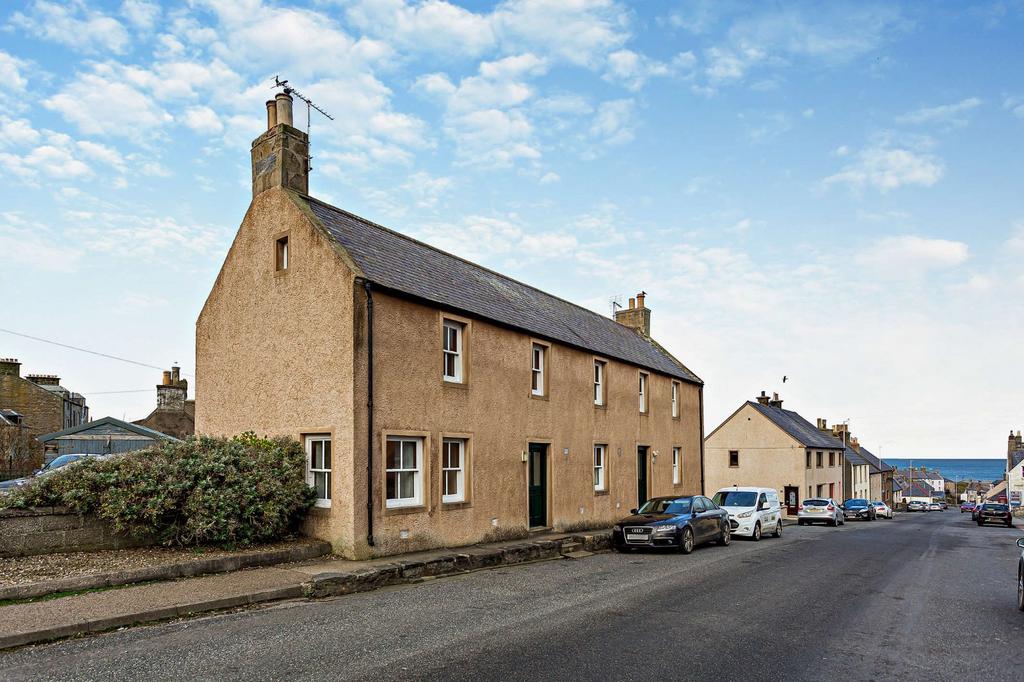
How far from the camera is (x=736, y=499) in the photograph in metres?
24.3

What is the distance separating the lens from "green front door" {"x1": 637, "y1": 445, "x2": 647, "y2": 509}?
1020 inches

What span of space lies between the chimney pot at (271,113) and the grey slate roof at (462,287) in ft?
7.44

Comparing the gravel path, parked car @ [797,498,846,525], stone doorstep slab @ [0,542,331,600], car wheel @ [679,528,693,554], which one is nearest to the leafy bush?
the gravel path

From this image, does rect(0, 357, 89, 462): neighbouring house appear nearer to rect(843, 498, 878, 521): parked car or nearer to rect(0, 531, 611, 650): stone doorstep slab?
rect(0, 531, 611, 650): stone doorstep slab

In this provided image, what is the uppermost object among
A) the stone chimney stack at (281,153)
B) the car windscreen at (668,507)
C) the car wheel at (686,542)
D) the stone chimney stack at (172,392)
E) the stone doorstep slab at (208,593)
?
the stone chimney stack at (281,153)

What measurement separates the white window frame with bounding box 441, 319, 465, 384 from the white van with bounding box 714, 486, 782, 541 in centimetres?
1081

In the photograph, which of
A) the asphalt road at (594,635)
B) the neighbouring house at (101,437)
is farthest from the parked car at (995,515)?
the neighbouring house at (101,437)

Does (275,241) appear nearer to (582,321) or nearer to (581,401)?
(581,401)

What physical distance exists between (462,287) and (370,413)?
5532 mm

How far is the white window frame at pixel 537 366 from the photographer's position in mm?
19766

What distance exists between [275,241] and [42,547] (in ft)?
25.6

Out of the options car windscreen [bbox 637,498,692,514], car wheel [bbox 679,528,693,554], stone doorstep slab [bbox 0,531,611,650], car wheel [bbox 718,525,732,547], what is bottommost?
car wheel [bbox 718,525,732,547]

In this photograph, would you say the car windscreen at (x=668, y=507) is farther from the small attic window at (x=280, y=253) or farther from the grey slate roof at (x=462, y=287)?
the small attic window at (x=280, y=253)

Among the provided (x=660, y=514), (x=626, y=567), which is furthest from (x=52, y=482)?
(x=660, y=514)
